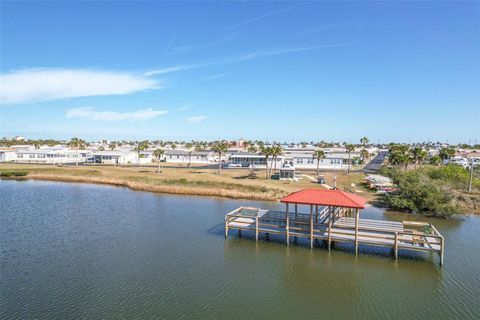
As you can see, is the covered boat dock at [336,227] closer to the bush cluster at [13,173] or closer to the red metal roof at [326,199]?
the red metal roof at [326,199]

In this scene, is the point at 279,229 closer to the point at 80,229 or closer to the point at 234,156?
the point at 80,229

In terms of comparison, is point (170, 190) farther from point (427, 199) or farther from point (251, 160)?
point (251, 160)

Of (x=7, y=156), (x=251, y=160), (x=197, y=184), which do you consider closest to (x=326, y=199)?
(x=197, y=184)

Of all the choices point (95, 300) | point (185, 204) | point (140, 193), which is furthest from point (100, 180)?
point (95, 300)

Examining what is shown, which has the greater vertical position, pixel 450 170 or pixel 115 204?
pixel 450 170

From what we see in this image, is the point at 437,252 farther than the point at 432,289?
Yes

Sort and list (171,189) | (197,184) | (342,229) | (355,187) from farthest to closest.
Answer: (355,187)
(197,184)
(171,189)
(342,229)

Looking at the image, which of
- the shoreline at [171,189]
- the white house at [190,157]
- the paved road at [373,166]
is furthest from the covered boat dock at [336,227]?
the white house at [190,157]
